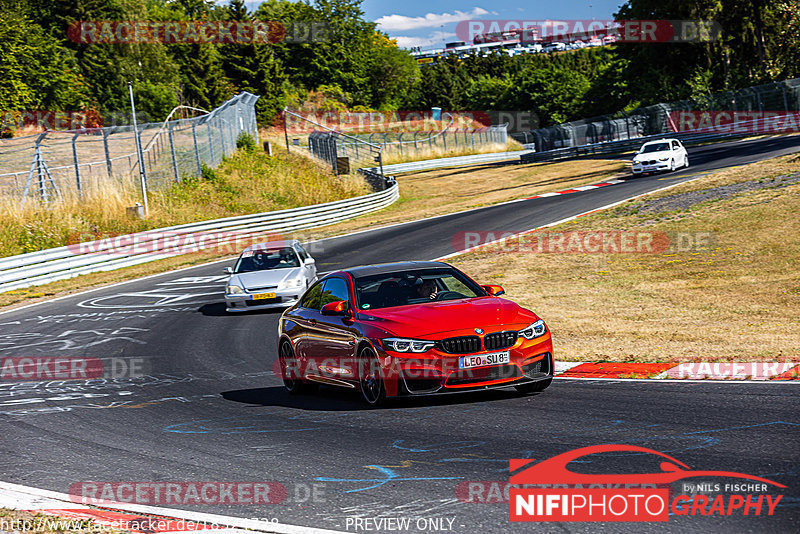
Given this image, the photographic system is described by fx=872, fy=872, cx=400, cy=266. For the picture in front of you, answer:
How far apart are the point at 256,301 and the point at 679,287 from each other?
8.58 meters

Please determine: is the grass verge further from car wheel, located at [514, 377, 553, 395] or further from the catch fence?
car wheel, located at [514, 377, 553, 395]

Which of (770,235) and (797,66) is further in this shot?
(797,66)

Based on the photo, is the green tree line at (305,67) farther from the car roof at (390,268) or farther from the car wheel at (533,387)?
the car wheel at (533,387)

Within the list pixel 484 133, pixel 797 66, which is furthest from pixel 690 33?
pixel 484 133

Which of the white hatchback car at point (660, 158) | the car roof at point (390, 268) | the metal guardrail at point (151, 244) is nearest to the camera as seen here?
the car roof at point (390, 268)

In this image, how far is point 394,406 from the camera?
28.8 ft

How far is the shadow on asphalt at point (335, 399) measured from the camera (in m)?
8.87

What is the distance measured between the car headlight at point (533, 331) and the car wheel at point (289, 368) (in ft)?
9.71

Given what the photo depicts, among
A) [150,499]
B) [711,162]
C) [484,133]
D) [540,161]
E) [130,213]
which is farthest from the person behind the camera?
[484,133]

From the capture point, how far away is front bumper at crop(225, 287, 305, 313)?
59.7 ft

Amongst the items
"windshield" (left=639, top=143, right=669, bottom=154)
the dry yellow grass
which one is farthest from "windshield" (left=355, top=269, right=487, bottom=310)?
"windshield" (left=639, top=143, right=669, bottom=154)

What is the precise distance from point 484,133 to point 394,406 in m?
71.0

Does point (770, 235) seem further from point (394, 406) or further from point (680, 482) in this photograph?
point (680, 482)

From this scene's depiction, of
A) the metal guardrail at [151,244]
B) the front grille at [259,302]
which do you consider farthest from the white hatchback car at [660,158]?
the front grille at [259,302]
